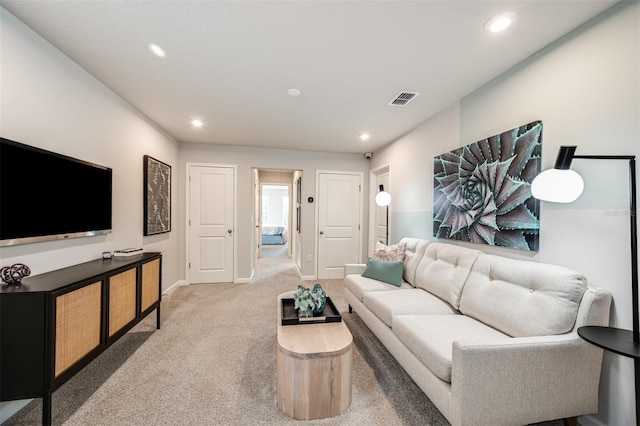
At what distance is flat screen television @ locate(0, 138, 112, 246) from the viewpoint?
1569 mm

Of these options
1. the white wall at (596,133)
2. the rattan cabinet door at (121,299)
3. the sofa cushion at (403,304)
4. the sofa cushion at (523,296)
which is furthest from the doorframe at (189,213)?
the white wall at (596,133)

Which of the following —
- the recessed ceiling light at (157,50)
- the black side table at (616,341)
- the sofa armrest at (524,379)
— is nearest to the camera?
the black side table at (616,341)

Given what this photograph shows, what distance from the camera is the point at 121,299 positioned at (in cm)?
216

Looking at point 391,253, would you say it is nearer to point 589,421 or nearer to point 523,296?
point 523,296

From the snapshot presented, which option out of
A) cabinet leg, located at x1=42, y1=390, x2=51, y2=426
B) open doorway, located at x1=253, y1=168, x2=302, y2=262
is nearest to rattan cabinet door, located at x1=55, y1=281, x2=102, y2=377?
cabinet leg, located at x1=42, y1=390, x2=51, y2=426

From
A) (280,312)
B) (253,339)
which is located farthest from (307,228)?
(280,312)

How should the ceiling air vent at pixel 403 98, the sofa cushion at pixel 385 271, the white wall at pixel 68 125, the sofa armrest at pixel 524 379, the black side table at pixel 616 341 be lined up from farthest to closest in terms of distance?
the sofa cushion at pixel 385 271, the ceiling air vent at pixel 403 98, the white wall at pixel 68 125, the sofa armrest at pixel 524 379, the black side table at pixel 616 341

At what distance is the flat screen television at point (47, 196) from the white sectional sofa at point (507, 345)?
8.33 ft

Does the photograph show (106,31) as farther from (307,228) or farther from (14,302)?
(307,228)

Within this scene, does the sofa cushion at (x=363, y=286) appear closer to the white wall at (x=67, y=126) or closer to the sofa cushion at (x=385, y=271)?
the sofa cushion at (x=385, y=271)

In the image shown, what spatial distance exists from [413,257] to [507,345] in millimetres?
1728

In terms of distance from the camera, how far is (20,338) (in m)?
1.44

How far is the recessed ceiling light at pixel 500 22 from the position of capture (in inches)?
62.6

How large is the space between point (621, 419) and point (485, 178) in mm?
1723
